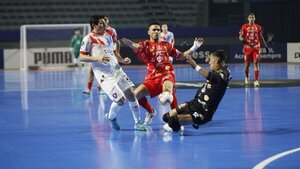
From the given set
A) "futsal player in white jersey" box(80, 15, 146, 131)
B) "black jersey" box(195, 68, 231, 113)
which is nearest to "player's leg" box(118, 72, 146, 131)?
"futsal player in white jersey" box(80, 15, 146, 131)

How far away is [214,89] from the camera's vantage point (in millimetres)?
9203

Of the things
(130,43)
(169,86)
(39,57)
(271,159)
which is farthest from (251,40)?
(39,57)

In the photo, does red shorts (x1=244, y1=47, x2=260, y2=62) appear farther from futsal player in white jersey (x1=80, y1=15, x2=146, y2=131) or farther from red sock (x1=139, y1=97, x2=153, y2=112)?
futsal player in white jersey (x1=80, y1=15, x2=146, y2=131)

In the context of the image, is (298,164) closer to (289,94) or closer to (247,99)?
(247,99)

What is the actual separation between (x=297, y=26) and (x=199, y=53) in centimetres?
638

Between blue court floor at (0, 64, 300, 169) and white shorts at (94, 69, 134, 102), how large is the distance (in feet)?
1.96

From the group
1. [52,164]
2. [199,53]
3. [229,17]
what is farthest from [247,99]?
[229,17]

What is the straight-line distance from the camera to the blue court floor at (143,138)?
732 centimetres

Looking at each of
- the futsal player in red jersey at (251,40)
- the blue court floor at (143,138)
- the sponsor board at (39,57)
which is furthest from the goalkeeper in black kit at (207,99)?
the sponsor board at (39,57)

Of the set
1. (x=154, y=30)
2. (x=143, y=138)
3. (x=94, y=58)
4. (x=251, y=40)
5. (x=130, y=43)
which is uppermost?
(x=154, y=30)

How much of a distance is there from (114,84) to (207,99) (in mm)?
1584

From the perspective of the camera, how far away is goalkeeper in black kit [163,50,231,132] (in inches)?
357

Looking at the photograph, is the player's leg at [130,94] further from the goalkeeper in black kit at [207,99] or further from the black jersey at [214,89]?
the black jersey at [214,89]

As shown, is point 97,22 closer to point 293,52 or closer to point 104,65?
point 104,65
